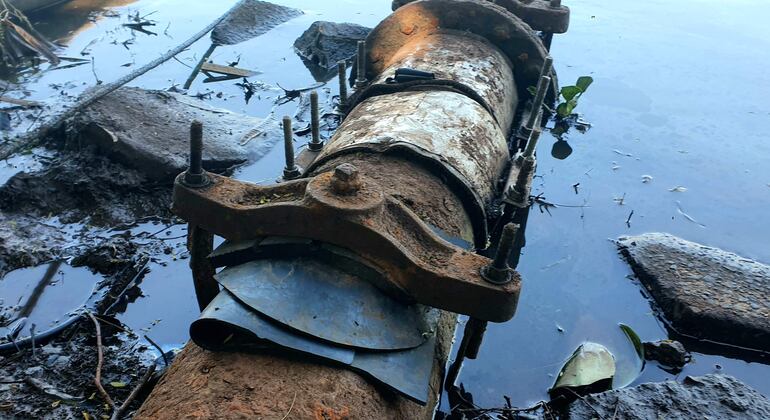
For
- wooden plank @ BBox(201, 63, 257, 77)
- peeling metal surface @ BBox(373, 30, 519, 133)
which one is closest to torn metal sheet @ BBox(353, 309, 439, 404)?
peeling metal surface @ BBox(373, 30, 519, 133)

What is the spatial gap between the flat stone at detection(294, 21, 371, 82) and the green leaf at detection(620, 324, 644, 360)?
4.43m

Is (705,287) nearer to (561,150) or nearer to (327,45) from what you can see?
(561,150)

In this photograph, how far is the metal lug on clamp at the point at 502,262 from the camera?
1697 mm

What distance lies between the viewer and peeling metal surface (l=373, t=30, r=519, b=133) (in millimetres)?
3443

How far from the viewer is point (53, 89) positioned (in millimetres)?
5656

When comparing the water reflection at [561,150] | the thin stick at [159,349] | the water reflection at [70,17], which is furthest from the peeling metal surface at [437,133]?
the water reflection at [70,17]

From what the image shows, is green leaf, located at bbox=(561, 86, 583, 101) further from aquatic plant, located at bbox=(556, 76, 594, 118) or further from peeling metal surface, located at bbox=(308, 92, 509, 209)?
peeling metal surface, located at bbox=(308, 92, 509, 209)

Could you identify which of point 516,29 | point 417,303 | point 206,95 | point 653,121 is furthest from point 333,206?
point 653,121

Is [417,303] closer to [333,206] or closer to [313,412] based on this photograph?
[333,206]

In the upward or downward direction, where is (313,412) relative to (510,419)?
upward

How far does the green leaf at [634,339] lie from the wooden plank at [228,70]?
4768mm

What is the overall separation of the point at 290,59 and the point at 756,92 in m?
5.75

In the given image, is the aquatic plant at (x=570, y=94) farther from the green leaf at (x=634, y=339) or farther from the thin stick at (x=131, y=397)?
the thin stick at (x=131, y=397)

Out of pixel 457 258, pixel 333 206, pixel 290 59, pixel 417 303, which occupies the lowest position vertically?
pixel 290 59
